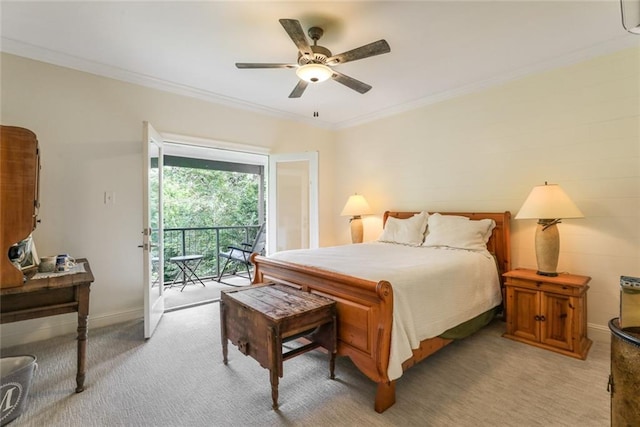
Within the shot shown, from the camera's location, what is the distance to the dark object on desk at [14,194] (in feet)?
5.53

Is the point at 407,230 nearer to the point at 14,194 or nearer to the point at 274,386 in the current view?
the point at 274,386

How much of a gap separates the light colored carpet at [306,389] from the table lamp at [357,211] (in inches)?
84.0

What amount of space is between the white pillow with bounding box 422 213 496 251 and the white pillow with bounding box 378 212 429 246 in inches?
6.7

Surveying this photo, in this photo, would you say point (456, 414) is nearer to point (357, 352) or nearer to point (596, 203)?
point (357, 352)

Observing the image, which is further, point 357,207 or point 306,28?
point 357,207

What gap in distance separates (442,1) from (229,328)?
2834 millimetres

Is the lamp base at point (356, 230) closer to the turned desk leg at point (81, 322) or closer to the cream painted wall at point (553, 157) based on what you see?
the cream painted wall at point (553, 157)

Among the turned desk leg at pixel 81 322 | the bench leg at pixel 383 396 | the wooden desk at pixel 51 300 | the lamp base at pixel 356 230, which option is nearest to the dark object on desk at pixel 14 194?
the wooden desk at pixel 51 300

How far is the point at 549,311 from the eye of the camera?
95.8 inches

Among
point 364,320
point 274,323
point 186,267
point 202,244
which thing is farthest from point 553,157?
point 202,244

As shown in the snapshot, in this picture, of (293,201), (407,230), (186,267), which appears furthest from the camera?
(186,267)

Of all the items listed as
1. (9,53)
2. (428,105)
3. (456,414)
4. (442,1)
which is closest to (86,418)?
(456,414)

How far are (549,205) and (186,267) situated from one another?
4871 mm

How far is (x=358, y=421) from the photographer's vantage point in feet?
5.27
